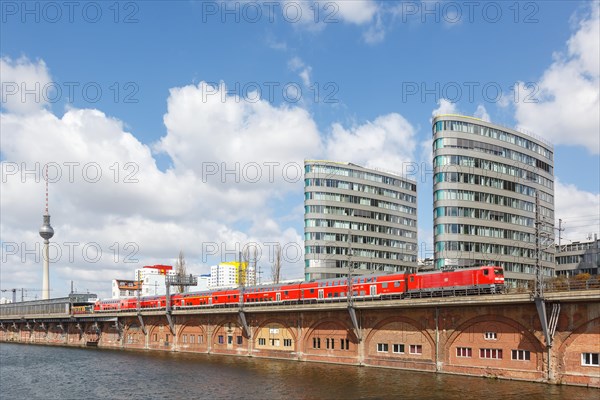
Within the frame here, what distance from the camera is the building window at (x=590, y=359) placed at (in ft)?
154

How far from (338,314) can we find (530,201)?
4851 cm

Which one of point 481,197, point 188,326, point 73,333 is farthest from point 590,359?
point 73,333

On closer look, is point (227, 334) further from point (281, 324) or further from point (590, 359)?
point (590, 359)

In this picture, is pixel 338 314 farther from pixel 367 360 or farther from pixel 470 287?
pixel 470 287

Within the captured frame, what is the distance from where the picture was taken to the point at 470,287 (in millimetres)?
59750

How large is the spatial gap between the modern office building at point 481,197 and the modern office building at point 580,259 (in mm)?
35450

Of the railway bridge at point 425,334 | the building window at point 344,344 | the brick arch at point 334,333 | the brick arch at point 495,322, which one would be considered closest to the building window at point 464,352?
the railway bridge at point 425,334

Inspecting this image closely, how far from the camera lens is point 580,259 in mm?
128875

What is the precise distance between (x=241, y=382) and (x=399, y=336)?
18.4 metres

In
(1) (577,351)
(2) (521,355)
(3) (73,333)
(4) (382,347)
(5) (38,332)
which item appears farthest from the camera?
(5) (38,332)

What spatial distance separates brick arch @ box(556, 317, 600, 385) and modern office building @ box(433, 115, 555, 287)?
42.1m

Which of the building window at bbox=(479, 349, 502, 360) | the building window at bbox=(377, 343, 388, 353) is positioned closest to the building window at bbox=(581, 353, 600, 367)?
the building window at bbox=(479, 349, 502, 360)

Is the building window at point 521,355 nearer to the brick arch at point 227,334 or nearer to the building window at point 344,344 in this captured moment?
the building window at point 344,344

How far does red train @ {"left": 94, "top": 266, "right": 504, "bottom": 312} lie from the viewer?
5944 centimetres
